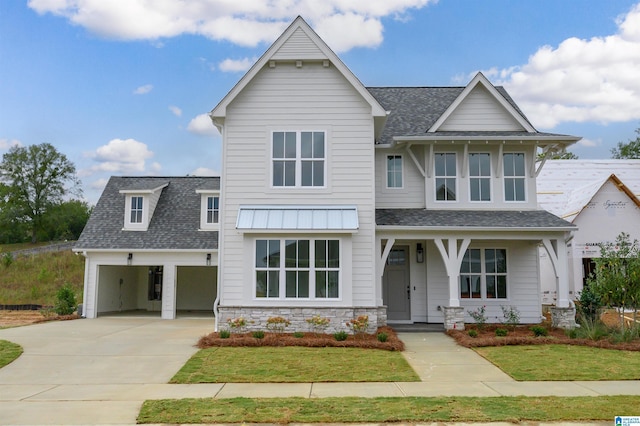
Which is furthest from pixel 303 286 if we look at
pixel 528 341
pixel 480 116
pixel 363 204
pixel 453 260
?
pixel 480 116

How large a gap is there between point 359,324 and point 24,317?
15661 mm

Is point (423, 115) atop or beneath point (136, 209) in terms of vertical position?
atop

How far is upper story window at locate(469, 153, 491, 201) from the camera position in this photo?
54.5 ft

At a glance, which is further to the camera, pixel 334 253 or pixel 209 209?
pixel 209 209

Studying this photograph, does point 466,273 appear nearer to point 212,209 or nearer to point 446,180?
point 446,180

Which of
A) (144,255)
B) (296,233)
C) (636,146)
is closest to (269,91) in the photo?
(296,233)

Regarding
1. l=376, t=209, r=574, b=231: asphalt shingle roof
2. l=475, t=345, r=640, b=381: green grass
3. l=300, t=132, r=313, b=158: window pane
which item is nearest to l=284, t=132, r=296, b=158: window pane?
l=300, t=132, r=313, b=158: window pane

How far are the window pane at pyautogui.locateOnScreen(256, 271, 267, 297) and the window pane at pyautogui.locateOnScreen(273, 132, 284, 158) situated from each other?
366cm

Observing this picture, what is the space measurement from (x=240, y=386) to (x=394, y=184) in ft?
32.7

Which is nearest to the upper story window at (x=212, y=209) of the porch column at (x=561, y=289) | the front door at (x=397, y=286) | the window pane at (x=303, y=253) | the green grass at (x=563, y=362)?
the window pane at (x=303, y=253)

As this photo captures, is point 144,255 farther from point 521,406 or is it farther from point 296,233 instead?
point 521,406

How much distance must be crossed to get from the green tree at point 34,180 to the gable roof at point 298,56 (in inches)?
2093

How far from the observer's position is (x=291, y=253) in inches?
565

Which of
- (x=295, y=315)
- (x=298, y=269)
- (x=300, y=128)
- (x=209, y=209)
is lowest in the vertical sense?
(x=295, y=315)
